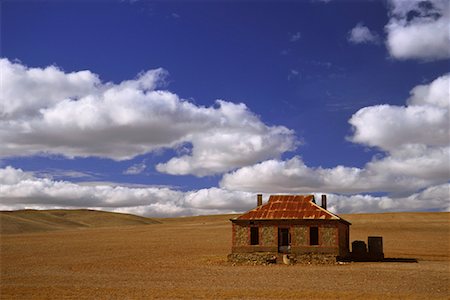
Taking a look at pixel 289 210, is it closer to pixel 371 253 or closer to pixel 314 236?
pixel 314 236

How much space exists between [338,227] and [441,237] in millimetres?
32648

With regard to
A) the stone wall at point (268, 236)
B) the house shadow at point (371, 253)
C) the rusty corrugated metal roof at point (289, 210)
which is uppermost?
the rusty corrugated metal roof at point (289, 210)

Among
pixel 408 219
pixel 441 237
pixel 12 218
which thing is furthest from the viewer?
pixel 12 218

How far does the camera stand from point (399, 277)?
25.9 meters

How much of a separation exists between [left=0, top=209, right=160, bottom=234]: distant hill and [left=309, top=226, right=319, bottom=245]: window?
6897 cm

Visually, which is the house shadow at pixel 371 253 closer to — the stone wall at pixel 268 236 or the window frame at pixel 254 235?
the stone wall at pixel 268 236

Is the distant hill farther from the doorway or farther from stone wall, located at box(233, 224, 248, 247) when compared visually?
the doorway

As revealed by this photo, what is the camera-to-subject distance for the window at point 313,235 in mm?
36156

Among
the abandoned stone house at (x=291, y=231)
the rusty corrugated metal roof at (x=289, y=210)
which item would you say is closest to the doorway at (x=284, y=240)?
the abandoned stone house at (x=291, y=231)

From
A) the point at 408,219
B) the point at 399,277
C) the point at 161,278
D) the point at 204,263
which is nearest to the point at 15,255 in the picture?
the point at 204,263

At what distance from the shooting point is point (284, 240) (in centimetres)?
3859

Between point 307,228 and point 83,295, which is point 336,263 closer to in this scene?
point 307,228

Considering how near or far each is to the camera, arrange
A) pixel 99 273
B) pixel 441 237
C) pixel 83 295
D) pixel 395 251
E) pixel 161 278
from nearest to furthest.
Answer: pixel 83 295 → pixel 161 278 → pixel 99 273 → pixel 395 251 → pixel 441 237

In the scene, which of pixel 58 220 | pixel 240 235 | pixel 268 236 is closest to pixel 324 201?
pixel 268 236
